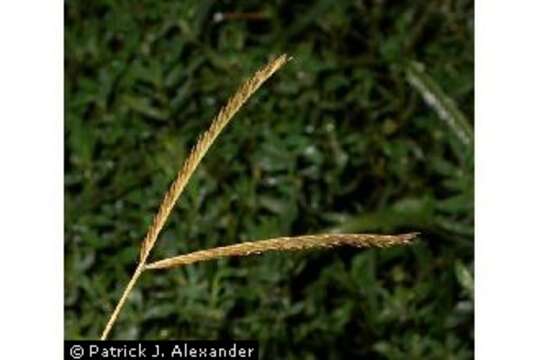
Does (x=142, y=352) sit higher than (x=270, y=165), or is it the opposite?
(x=270, y=165)

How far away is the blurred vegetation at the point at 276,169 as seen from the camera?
155 cm

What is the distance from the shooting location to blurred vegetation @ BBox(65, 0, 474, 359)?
1548 millimetres

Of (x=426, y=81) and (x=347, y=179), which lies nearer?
(x=426, y=81)

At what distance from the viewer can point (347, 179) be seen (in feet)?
5.33

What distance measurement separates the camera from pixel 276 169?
1.60m

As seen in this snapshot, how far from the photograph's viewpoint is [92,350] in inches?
52.5

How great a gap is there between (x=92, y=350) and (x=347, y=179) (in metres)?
0.48

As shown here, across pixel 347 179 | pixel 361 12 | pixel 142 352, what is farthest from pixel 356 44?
pixel 142 352

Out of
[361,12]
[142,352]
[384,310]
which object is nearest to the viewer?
[142,352]

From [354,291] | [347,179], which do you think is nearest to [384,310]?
[354,291]
